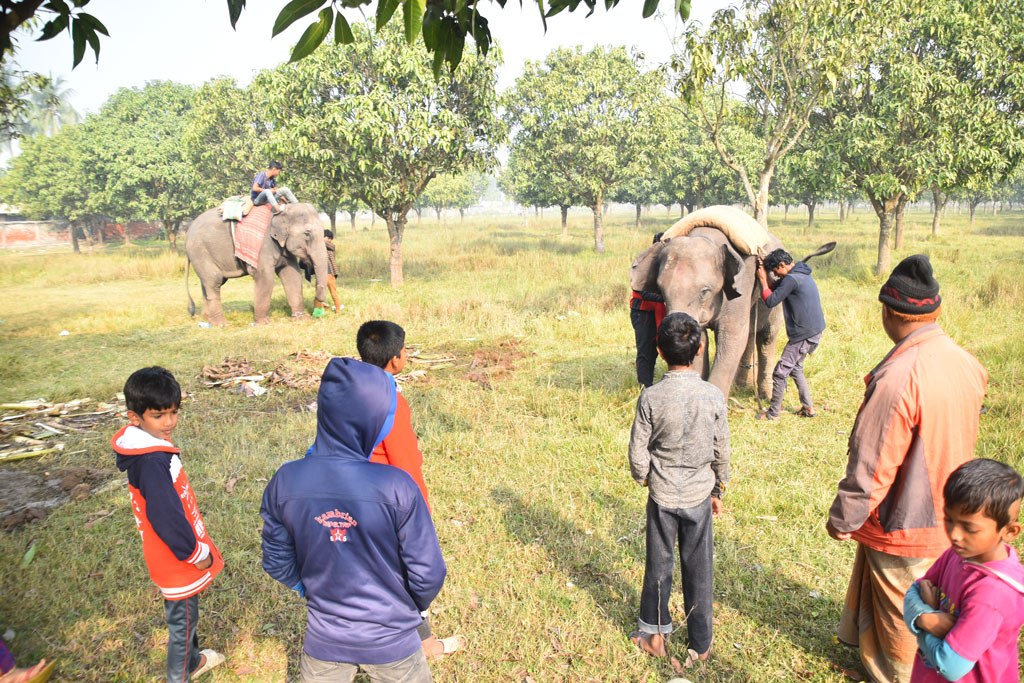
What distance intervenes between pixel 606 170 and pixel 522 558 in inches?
967

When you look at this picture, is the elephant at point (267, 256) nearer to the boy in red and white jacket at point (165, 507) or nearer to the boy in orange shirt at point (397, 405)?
the boy in red and white jacket at point (165, 507)

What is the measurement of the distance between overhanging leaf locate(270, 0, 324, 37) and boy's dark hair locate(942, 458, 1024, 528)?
8.07ft

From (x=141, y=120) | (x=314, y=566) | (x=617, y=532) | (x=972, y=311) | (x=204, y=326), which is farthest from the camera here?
(x=141, y=120)

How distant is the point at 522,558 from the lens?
14.6 ft

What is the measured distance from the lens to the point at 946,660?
2.05 metres

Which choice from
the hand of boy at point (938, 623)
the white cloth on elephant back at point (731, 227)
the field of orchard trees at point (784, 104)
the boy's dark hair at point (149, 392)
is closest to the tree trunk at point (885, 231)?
the field of orchard trees at point (784, 104)

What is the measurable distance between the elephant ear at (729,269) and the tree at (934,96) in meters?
11.0

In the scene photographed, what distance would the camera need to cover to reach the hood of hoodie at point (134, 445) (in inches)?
115

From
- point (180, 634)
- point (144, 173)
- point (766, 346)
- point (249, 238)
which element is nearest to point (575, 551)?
point (180, 634)

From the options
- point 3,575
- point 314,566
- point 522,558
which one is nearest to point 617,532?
point 522,558

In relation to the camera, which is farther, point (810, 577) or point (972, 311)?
point (972, 311)

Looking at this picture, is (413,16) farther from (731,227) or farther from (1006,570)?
(731,227)

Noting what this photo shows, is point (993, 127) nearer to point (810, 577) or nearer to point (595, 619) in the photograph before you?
point (810, 577)

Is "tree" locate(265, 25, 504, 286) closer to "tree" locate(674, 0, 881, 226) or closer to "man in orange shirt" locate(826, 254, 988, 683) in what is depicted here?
"tree" locate(674, 0, 881, 226)
